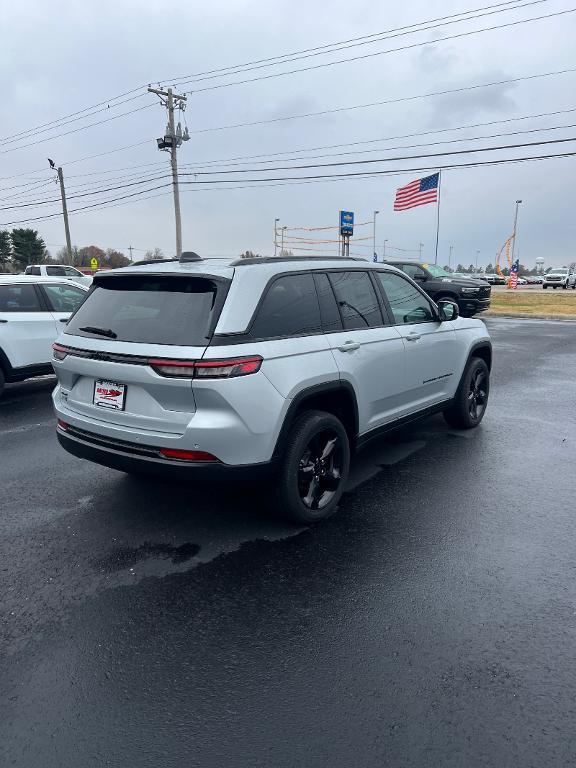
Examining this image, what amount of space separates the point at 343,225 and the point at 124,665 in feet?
77.6

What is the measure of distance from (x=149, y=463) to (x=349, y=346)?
1601 mm

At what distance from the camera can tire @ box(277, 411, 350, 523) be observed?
3535 mm

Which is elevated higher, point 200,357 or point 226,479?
point 200,357

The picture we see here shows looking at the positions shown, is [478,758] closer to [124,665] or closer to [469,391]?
[124,665]

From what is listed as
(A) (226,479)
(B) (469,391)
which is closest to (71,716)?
(A) (226,479)

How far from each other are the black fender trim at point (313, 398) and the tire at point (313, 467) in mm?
97

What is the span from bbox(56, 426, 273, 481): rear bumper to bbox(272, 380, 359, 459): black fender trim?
168 mm

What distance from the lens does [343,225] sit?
80.0 ft

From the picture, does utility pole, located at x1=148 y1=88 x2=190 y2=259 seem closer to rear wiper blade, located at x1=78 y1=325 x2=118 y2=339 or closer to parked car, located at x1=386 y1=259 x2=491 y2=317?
parked car, located at x1=386 y1=259 x2=491 y2=317

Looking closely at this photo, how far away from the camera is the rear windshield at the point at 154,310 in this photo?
3.26 metres

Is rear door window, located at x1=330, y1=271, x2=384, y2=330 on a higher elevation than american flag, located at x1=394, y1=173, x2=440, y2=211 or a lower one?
lower

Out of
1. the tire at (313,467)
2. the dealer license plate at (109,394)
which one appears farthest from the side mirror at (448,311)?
the dealer license plate at (109,394)

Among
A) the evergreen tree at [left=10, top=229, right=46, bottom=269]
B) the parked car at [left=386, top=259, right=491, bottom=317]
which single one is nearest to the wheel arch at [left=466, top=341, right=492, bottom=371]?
the parked car at [left=386, top=259, right=491, bottom=317]

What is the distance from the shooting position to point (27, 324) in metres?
7.62
